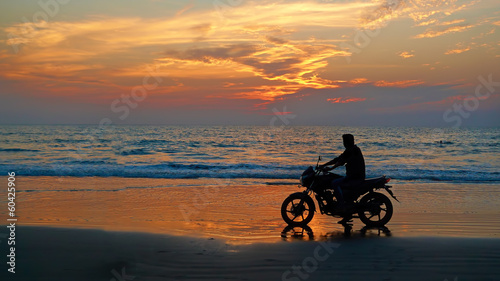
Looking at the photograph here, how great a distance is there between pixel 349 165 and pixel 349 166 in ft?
0.06

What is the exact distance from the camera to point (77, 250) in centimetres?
578

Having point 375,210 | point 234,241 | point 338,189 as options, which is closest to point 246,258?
point 234,241

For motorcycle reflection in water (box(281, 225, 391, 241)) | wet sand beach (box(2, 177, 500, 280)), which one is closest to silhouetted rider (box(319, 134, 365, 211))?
motorcycle reflection in water (box(281, 225, 391, 241))

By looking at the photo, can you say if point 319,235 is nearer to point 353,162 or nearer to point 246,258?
point 353,162

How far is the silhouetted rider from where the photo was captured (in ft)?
24.6

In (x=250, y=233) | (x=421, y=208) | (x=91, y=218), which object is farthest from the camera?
(x=421, y=208)

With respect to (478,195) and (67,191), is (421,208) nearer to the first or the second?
(478,195)

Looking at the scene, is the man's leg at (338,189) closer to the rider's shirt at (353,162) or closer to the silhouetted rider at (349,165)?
the silhouetted rider at (349,165)

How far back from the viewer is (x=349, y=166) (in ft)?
24.9

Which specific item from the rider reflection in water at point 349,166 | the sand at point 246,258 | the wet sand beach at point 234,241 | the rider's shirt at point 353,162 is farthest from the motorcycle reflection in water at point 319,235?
the rider's shirt at point 353,162

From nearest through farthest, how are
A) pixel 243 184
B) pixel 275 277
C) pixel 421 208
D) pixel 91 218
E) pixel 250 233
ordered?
pixel 275 277, pixel 250 233, pixel 91 218, pixel 421 208, pixel 243 184

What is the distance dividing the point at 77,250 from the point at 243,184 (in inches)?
363

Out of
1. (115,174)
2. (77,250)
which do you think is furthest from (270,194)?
(115,174)

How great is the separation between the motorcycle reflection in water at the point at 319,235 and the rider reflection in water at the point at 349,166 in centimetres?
52
